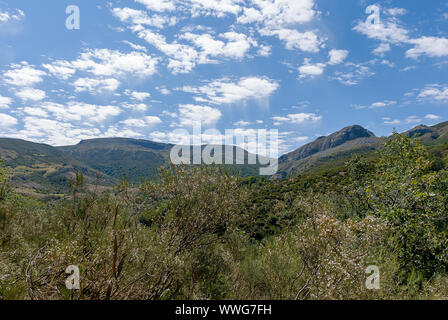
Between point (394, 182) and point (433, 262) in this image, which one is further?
point (394, 182)

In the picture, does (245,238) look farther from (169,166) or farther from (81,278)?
(81,278)

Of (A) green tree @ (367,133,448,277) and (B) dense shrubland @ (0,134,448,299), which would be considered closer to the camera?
(B) dense shrubland @ (0,134,448,299)

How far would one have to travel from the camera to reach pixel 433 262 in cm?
811

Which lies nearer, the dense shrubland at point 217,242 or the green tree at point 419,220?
the dense shrubland at point 217,242

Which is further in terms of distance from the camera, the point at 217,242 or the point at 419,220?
the point at 217,242

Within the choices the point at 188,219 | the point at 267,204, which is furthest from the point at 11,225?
the point at 267,204

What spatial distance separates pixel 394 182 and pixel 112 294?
32.7ft

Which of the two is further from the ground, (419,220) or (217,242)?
(419,220)
